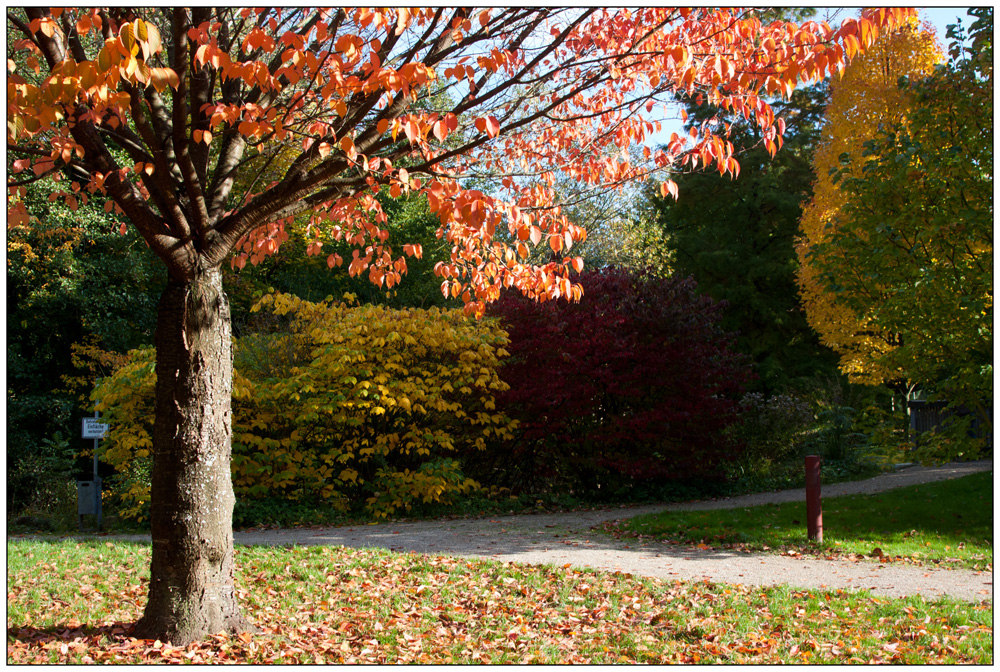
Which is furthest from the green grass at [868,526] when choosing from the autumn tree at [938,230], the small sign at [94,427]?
the small sign at [94,427]

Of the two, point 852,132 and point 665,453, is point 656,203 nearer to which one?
point 852,132

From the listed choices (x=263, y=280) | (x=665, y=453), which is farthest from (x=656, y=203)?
(x=665, y=453)

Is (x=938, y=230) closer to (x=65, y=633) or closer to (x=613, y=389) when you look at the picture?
(x=613, y=389)

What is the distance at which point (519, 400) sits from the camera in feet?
35.9

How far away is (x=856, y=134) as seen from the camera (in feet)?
48.3

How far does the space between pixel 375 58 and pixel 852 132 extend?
13.9m

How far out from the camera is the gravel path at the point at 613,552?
6129 mm

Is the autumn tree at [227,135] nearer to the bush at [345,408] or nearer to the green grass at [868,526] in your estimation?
the green grass at [868,526]

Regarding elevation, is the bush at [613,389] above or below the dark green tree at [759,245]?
below

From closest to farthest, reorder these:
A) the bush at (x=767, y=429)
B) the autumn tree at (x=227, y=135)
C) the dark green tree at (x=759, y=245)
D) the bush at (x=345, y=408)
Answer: the autumn tree at (x=227, y=135), the bush at (x=345, y=408), the bush at (x=767, y=429), the dark green tree at (x=759, y=245)

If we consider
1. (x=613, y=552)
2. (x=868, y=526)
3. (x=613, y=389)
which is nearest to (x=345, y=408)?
(x=613, y=389)

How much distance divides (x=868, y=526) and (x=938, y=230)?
3443 millimetres

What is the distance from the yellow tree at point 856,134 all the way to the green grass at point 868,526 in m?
3.08

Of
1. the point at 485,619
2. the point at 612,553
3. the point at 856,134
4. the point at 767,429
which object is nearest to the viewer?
the point at 485,619
